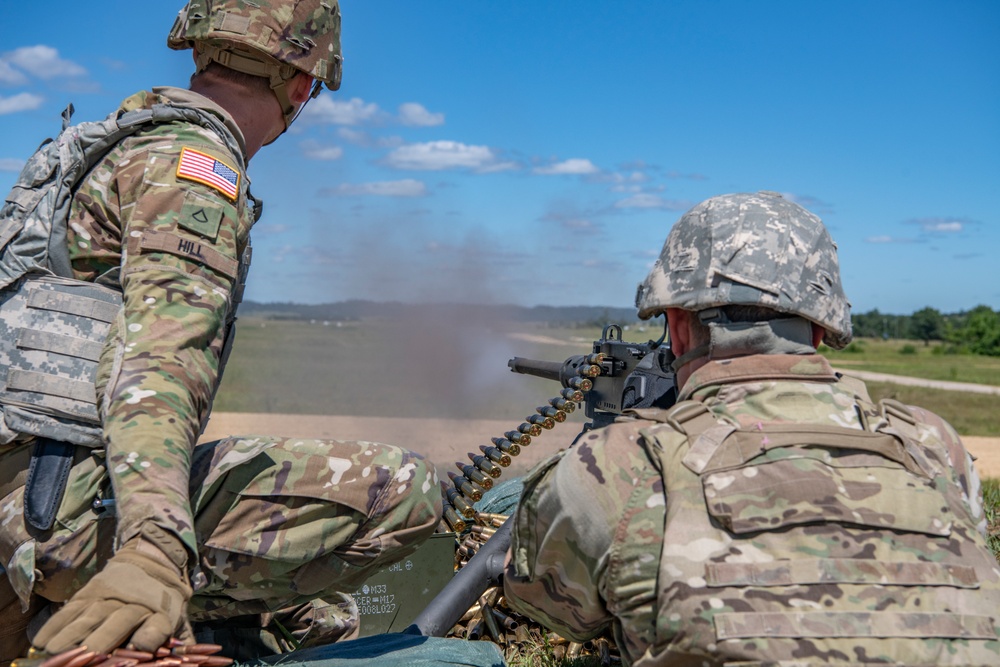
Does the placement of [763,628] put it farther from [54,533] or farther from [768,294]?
[54,533]

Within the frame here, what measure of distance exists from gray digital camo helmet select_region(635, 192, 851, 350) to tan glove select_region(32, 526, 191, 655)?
4.94ft

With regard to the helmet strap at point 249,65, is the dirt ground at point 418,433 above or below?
below

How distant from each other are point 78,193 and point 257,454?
39.9 inches

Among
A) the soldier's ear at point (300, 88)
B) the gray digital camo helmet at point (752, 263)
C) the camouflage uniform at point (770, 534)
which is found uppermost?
the soldier's ear at point (300, 88)

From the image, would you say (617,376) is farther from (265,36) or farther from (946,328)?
(946,328)

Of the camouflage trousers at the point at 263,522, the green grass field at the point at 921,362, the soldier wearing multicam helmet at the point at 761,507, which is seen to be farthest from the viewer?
the green grass field at the point at 921,362

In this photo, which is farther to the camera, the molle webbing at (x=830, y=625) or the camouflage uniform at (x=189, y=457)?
the camouflage uniform at (x=189, y=457)

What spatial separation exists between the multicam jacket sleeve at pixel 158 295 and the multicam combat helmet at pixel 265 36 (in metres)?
0.46

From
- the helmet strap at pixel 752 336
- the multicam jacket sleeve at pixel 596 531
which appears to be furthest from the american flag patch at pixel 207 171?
the helmet strap at pixel 752 336

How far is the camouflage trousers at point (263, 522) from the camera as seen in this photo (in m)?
2.95

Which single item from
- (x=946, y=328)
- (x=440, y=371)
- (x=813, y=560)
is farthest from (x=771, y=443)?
(x=946, y=328)

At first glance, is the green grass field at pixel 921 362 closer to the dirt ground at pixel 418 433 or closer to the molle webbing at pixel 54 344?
the dirt ground at pixel 418 433

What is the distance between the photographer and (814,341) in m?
2.86

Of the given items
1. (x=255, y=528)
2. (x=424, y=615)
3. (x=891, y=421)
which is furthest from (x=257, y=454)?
(x=891, y=421)
